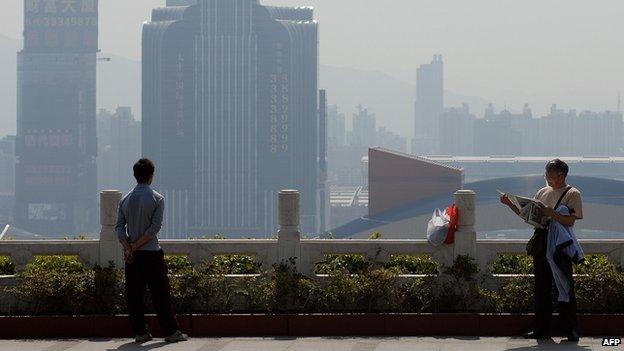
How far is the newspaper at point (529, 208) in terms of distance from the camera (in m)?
12.7

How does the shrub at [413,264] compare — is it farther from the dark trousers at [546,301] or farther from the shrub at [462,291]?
the dark trousers at [546,301]

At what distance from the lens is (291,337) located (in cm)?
1351

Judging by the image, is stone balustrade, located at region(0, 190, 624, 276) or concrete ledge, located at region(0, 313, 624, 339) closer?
concrete ledge, located at region(0, 313, 624, 339)

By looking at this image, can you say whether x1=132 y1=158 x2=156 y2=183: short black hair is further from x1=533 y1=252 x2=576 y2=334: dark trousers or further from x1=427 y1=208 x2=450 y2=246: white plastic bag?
x1=533 y1=252 x2=576 y2=334: dark trousers

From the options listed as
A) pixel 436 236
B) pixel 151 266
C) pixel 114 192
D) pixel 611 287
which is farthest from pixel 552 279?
pixel 114 192

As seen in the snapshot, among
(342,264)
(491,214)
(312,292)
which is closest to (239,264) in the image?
(342,264)

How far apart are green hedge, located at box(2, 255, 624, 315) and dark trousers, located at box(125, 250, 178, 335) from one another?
1201 millimetres

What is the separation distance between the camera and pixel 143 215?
503 inches

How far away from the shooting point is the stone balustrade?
1498 cm

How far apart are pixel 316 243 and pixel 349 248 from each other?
382 millimetres

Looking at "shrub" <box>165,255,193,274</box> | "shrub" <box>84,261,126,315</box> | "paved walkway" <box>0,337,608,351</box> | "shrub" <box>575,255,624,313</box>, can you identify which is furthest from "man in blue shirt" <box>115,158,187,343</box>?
"shrub" <box>575,255,624,313</box>

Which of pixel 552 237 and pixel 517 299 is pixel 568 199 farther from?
pixel 517 299

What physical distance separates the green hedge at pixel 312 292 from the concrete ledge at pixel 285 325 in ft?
1.33

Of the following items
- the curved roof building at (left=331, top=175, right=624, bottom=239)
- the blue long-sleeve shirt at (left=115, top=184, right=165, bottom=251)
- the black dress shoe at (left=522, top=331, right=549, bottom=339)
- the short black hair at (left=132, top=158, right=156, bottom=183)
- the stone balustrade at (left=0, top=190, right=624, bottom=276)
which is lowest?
the curved roof building at (left=331, top=175, right=624, bottom=239)
